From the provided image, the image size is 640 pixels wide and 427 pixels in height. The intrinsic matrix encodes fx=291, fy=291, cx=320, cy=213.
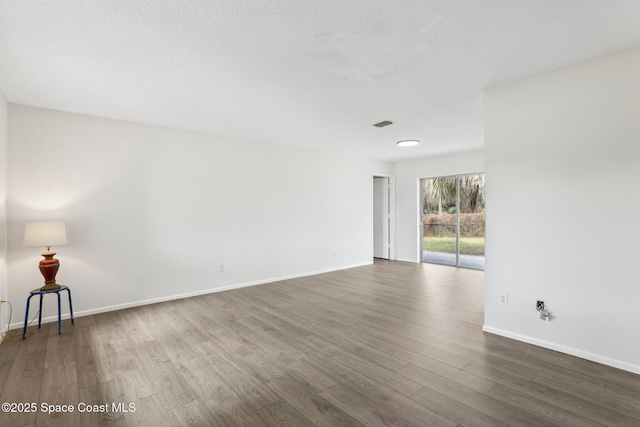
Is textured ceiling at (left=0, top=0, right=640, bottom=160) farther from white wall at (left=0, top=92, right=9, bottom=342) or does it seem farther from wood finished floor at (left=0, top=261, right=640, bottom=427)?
wood finished floor at (left=0, top=261, right=640, bottom=427)

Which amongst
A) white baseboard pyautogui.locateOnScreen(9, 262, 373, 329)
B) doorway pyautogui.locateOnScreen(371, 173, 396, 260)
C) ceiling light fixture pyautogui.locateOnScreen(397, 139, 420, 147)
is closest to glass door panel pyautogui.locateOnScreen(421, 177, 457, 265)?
doorway pyautogui.locateOnScreen(371, 173, 396, 260)

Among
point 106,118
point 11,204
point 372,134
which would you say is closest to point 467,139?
point 372,134

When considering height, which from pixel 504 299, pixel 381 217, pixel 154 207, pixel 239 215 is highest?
pixel 154 207

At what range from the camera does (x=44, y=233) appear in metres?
3.12

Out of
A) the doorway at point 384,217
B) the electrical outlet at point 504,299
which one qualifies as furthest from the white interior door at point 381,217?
the electrical outlet at point 504,299

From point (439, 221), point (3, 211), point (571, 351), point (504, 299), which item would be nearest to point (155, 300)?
point (3, 211)

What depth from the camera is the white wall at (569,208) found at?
2332mm

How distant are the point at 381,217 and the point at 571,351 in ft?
18.1

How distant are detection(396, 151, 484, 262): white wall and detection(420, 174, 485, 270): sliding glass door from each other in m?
0.19

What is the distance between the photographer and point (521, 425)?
5.66 ft

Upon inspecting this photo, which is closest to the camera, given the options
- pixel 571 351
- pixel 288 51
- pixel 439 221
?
pixel 288 51

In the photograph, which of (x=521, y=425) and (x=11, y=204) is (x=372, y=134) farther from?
(x=11, y=204)

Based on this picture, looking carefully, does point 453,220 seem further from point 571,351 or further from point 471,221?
point 571,351

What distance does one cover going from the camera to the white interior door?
784 cm
